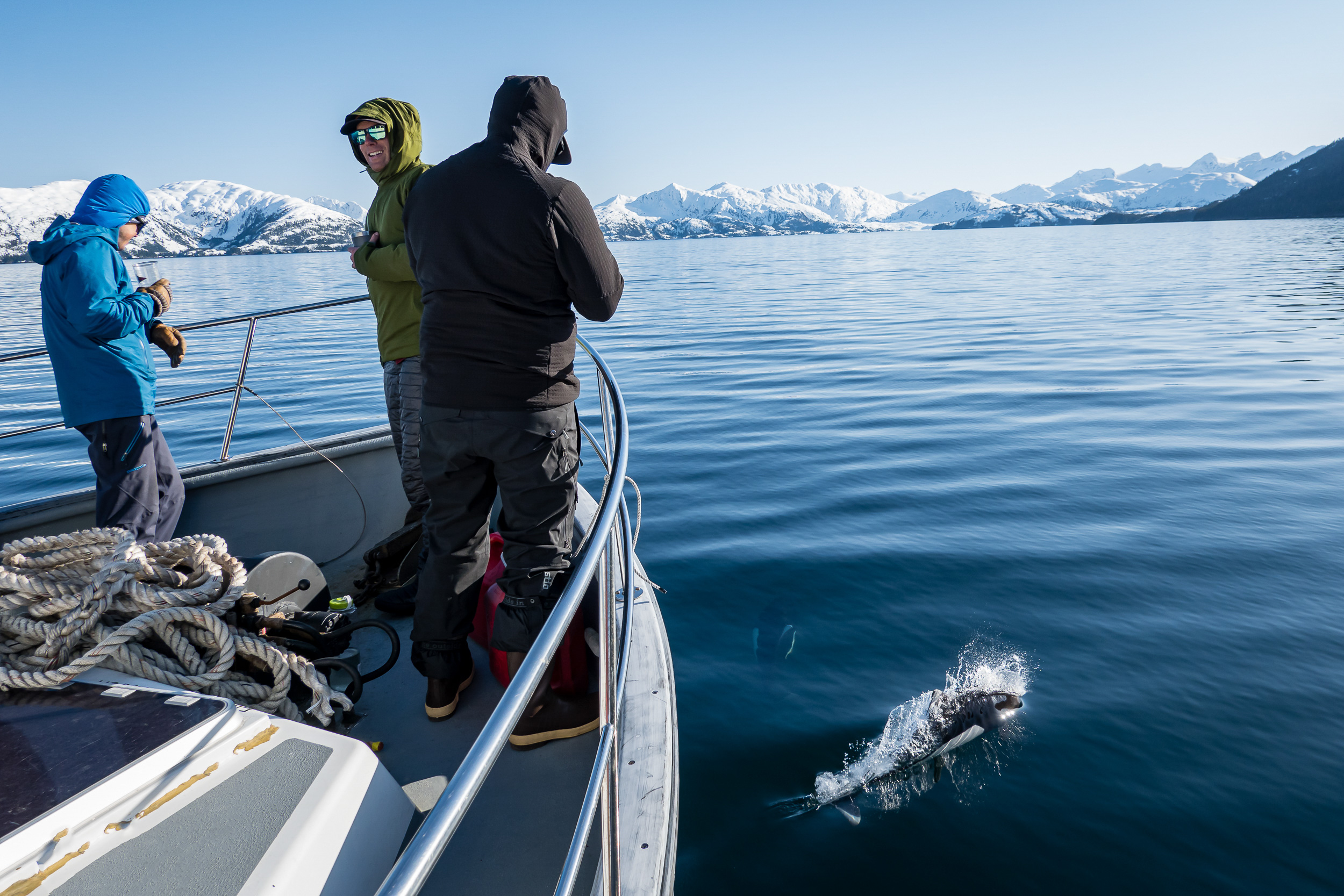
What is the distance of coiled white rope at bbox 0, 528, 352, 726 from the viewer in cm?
200

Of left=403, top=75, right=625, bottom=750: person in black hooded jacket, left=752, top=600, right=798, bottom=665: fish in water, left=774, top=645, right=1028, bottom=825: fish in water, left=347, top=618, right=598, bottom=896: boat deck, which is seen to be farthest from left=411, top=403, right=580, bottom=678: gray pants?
left=752, top=600, right=798, bottom=665: fish in water

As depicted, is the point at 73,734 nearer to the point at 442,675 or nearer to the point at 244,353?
the point at 442,675

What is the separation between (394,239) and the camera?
3092mm

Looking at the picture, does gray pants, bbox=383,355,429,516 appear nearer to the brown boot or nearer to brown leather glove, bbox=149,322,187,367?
brown leather glove, bbox=149,322,187,367

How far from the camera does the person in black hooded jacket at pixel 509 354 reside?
6.53 feet

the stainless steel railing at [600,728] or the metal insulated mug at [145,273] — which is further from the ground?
the metal insulated mug at [145,273]

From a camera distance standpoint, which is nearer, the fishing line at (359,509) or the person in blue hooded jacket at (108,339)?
the person in blue hooded jacket at (108,339)

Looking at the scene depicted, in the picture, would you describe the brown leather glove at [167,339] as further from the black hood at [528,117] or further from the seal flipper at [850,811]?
the seal flipper at [850,811]

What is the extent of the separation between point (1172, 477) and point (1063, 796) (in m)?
4.36

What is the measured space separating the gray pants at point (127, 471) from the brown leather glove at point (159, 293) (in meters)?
0.45

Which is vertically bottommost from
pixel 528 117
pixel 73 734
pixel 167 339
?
pixel 73 734

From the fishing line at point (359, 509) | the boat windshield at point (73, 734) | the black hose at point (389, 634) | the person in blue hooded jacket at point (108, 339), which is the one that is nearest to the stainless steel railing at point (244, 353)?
the fishing line at point (359, 509)

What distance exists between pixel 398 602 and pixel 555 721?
1.22 metres

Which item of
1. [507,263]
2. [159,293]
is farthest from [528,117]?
[159,293]
